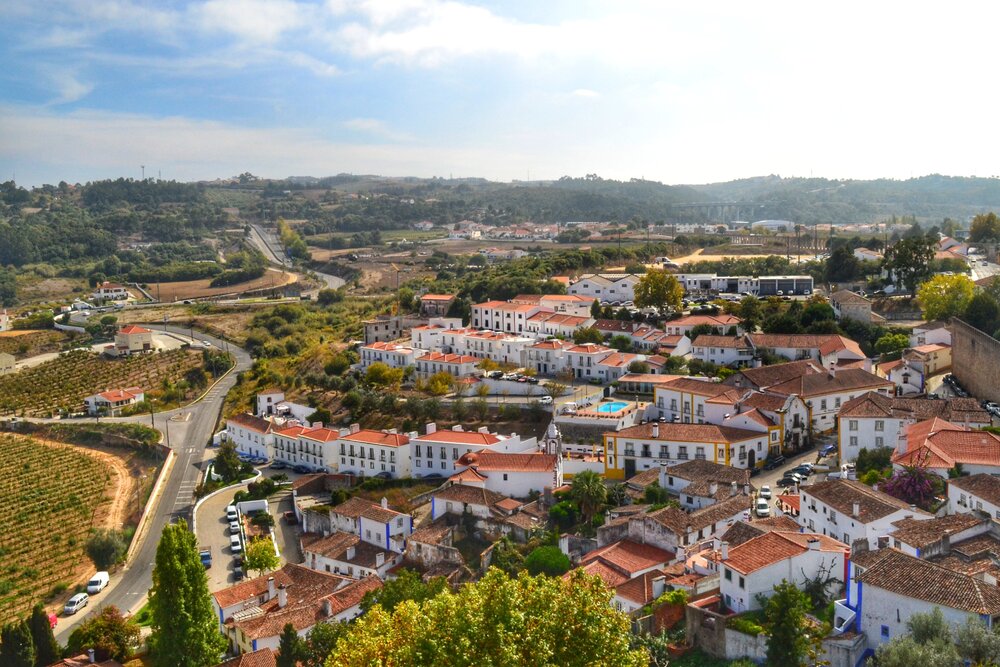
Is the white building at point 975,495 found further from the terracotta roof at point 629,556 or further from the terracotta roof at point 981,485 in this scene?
the terracotta roof at point 629,556

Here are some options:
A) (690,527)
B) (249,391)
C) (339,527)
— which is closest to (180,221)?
(249,391)

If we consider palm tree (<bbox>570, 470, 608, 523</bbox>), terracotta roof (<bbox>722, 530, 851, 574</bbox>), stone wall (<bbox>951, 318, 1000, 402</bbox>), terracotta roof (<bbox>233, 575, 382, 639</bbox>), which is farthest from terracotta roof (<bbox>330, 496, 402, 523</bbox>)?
stone wall (<bbox>951, 318, 1000, 402</bbox>)

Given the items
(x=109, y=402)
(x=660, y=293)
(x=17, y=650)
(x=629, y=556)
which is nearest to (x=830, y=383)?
(x=629, y=556)

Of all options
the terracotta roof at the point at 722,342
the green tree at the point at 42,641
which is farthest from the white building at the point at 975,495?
the green tree at the point at 42,641

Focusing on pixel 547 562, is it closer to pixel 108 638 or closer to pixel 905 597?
pixel 905 597

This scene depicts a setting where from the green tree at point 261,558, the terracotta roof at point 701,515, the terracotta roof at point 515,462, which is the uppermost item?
the terracotta roof at point 701,515
